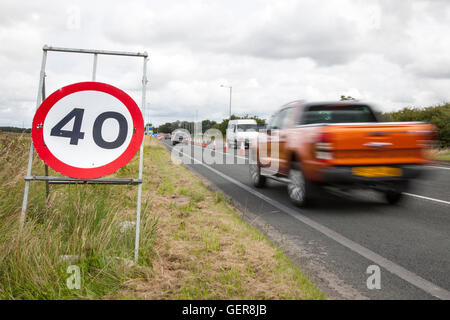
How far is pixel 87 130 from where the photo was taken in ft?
11.2

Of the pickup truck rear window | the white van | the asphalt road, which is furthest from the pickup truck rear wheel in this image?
the white van

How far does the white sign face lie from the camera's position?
3.39 metres

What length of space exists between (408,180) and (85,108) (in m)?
4.99

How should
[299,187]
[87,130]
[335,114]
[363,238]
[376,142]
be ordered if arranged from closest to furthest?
[87,130] < [363,238] < [376,142] < [299,187] < [335,114]

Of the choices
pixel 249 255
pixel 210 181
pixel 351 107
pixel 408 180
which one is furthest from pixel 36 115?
pixel 210 181

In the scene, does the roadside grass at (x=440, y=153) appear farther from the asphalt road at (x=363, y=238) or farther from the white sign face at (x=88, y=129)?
the white sign face at (x=88, y=129)

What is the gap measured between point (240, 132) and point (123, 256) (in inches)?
970

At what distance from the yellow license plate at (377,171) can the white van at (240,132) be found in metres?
20.0

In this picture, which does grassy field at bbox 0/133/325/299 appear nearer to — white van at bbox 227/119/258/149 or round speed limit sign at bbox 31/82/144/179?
round speed limit sign at bbox 31/82/144/179

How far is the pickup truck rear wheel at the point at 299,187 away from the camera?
6629mm

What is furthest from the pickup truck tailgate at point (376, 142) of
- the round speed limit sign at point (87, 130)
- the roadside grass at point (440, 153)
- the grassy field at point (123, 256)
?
the roadside grass at point (440, 153)

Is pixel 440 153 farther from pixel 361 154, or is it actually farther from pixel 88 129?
pixel 88 129

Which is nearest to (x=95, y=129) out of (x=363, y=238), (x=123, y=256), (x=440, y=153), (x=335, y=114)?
(x=123, y=256)
